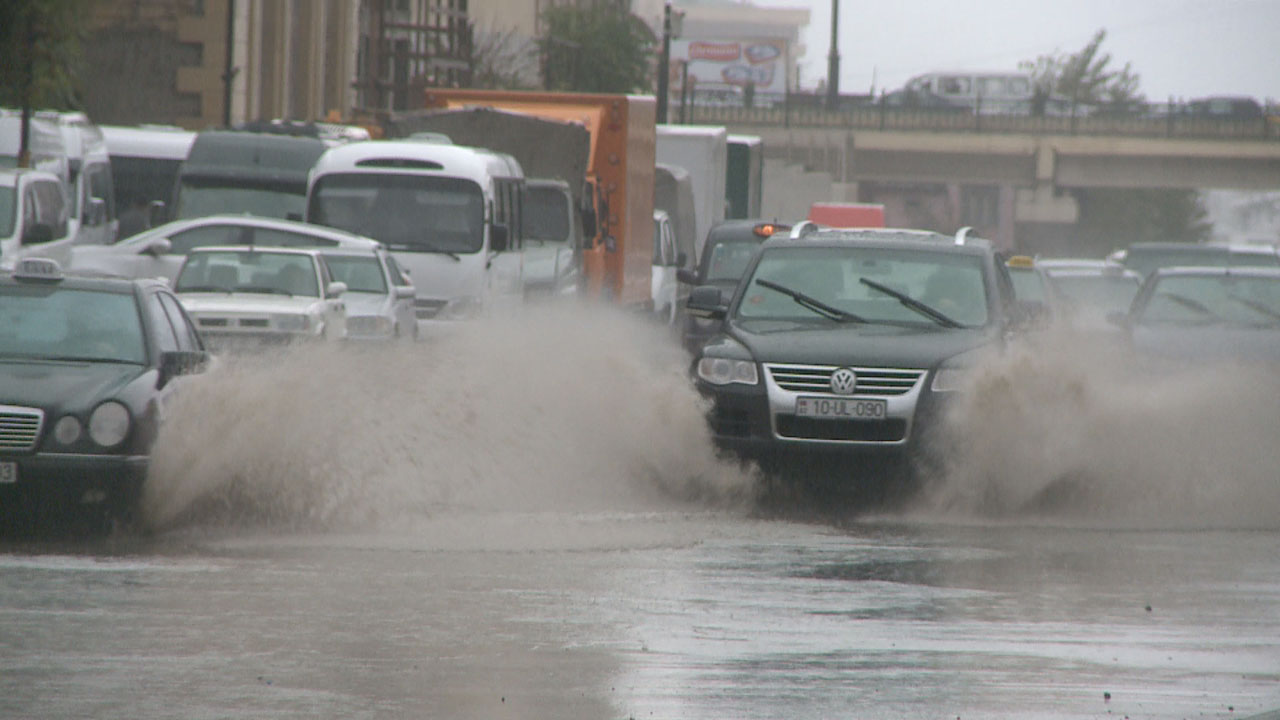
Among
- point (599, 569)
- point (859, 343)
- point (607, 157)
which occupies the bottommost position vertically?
point (599, 569)

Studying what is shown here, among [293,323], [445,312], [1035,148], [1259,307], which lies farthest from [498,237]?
[1035,148]

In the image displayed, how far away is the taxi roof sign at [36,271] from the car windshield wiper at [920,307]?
5018 mm

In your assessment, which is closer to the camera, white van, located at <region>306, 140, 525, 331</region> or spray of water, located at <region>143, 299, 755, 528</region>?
spray of water, located at <region>143, 299, 755, 528</region>

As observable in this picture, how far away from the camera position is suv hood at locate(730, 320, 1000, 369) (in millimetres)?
13430

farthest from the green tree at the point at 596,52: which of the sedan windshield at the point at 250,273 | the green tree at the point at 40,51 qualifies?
the sedan windshield at the point at 250,273

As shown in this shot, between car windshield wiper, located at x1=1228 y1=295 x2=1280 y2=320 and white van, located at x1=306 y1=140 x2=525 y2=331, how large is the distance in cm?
779

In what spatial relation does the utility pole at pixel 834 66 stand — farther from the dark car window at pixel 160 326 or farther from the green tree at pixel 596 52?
the dark car window at pixel 160 326

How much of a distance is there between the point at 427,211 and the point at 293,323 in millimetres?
4643

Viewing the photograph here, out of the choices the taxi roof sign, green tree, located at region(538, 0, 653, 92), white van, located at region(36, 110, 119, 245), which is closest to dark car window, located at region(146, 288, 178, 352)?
the taxi roof sign

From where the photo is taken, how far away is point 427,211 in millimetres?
24219

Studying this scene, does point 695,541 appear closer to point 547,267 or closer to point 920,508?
point 920,508

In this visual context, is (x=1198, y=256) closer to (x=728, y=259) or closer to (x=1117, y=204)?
(x=728, y=259)

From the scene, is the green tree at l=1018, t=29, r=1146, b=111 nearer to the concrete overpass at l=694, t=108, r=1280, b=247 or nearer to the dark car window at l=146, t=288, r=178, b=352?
the concrete overpass at l=694, t=108, r=1280, b=247

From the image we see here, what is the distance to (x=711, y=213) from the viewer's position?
3900cm
